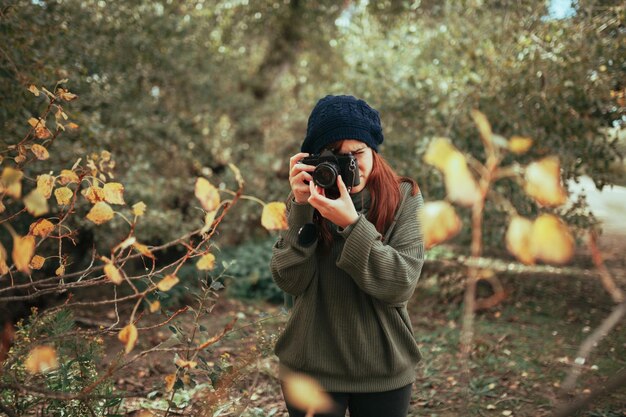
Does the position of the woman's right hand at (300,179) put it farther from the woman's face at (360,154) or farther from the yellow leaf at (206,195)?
the yellow leaf at (206,195)

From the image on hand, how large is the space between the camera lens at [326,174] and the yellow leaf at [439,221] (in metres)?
0.31

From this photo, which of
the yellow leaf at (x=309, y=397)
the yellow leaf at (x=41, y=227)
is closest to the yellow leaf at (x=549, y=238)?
the yellow leaf at (x=309, y=397)

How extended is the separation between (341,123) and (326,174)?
20 centimetres

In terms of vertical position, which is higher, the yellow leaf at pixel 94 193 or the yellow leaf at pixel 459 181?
the yellow leaf at pixel 459 181

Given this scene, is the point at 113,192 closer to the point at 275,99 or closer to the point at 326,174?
the point at 326,174

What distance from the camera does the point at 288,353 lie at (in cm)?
181

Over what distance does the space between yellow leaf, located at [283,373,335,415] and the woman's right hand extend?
566 millimetres

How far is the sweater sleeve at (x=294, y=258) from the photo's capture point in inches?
69.1

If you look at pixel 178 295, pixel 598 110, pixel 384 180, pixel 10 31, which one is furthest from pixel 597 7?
pixel 178 295

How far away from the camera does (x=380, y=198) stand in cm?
183

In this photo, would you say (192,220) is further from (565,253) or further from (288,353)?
(565,253)

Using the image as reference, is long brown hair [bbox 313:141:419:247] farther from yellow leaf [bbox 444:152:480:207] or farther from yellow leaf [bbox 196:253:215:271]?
yellow leaf [bbox 444:152:480:207]

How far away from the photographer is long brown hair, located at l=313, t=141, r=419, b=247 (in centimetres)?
182

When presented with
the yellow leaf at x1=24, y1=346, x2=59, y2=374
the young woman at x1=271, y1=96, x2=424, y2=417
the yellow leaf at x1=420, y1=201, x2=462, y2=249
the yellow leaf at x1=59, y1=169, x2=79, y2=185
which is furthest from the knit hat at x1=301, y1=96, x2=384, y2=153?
the yellow leaf at x1=24, y1=346, x2=59, y2=374
